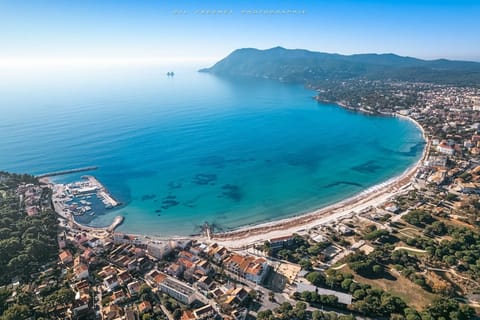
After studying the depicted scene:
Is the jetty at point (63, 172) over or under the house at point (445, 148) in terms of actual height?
under

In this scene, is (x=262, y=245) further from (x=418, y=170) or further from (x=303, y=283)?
(x=418, y=170)

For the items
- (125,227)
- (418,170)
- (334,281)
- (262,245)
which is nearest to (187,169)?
(125,227)

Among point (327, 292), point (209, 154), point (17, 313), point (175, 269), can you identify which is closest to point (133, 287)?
point (175, 269)

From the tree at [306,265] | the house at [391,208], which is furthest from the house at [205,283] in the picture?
the house at [391,208]

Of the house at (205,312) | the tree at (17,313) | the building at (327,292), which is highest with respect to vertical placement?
the tree at (17,313)

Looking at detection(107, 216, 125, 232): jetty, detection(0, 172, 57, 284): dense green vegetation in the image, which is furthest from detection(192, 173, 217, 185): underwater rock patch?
detection(0, 172, 57, 284): dense green vegetation

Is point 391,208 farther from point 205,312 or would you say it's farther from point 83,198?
point 83,198

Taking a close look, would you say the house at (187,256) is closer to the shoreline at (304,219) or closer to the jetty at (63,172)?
the shoreline at (304,219)
